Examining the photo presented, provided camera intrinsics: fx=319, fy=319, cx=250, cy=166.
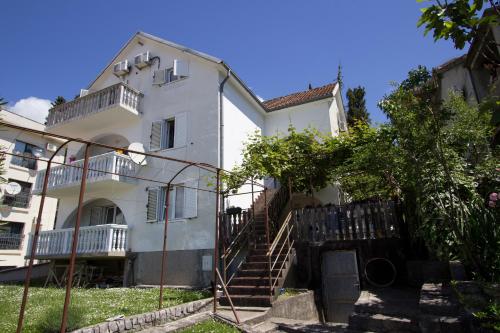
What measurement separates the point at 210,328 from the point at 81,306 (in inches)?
132

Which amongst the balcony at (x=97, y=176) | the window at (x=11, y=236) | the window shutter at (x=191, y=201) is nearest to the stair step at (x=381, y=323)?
the window shutter at (x=191, y=201)

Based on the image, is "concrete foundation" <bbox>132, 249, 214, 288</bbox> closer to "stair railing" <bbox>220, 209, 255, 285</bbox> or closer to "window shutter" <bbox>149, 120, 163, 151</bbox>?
"stair railing" <bbox>220, 209, 255, 285</bbox>

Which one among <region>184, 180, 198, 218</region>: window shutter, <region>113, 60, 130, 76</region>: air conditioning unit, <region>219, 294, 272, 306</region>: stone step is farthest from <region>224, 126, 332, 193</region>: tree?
<region>113, 60, 130, 76</region>: air conditioning unit

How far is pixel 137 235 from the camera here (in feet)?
44.6

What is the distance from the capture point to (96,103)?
604 inches

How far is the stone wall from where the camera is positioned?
6190mm

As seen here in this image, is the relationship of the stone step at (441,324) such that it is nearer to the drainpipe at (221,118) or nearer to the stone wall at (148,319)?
the stone wall at (148,319)

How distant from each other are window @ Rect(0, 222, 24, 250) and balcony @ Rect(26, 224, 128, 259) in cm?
1180

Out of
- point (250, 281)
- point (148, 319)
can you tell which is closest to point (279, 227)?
point (250, 281)

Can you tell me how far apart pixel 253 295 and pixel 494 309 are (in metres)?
6.13

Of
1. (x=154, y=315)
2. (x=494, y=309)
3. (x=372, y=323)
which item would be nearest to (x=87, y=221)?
(x=154, y=315)

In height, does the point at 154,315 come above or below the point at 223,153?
below

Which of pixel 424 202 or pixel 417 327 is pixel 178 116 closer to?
pixel 424 202

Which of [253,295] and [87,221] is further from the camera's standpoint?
[87,221]
